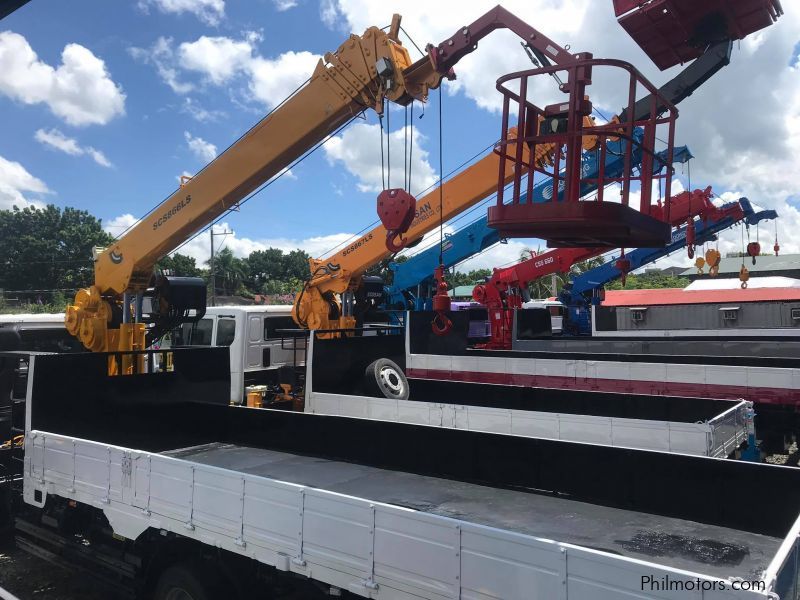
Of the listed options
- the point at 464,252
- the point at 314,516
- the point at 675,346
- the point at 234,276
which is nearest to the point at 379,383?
the point at 314,516

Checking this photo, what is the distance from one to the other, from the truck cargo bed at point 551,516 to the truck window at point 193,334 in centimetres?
419

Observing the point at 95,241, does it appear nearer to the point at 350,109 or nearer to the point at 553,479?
the point at 350,109

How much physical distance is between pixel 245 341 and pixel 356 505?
22.1 feet

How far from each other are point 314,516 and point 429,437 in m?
2.17

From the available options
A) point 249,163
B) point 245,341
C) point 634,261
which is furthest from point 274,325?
point 634,261

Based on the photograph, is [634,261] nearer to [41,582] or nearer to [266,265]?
[41,582]

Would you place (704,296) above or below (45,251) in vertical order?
below

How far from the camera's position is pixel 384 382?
7.60m

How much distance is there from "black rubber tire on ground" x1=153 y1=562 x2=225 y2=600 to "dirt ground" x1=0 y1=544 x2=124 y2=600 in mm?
1435

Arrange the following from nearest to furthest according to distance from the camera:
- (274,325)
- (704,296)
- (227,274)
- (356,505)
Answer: (356,505)
(274,325)
(704,296)
(227,274)

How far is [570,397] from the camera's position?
656 centimetres

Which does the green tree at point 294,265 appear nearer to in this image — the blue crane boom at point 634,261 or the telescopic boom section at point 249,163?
the blue crane boom at point 634,261

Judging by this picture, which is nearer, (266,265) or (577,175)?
(577,175)

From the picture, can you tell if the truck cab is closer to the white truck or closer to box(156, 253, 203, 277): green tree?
the white truck
